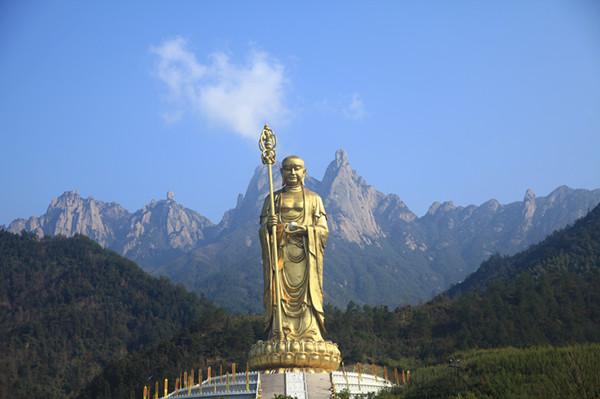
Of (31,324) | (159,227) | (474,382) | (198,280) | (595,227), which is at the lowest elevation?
(474,382)

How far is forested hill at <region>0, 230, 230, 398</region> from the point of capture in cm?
4341

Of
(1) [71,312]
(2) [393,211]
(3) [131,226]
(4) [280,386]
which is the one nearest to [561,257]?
(1) [71,312]

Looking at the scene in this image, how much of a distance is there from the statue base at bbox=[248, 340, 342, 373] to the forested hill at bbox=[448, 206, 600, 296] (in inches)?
1101

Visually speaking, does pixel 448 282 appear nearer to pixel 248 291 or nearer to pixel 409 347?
pixel 248 291

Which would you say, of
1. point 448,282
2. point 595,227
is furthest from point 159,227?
point 595,227

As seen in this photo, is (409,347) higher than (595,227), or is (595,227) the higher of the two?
(595,227)

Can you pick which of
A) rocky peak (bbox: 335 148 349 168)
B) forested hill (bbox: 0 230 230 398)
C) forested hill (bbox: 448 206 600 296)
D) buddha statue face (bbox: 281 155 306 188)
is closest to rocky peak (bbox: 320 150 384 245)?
rocky peak (bbox: 335 148 349 168)

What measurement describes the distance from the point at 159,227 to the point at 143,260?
6634 millimetres

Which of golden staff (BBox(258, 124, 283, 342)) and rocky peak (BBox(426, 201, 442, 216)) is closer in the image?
golden staff (BBox(258, 124, 283, 342))

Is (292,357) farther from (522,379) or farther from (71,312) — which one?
(71,312)

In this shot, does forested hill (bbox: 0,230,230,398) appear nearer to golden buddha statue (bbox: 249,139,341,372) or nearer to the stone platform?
golden buddha statue (bbox: 249,139,341,372)

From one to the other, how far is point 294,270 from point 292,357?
224 centimetres

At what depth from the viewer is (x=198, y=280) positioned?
75.1 m

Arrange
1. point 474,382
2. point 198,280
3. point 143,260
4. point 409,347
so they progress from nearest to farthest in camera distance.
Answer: point 474,382
point 409,347
point 198,280
point 143,260
